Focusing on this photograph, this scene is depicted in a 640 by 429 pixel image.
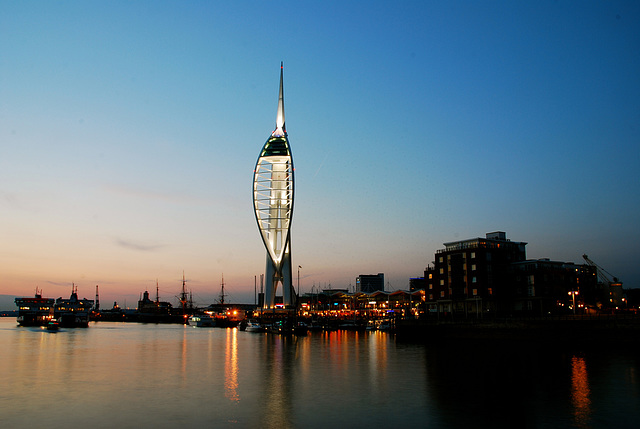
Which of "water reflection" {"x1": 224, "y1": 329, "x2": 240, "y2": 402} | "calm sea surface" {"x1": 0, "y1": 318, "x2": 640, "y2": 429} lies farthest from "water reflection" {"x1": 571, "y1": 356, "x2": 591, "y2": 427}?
"water reflection" {"x1": 224, "y1": 329, "x2": 240, "y2": 402}

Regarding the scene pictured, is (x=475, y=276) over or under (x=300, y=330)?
over

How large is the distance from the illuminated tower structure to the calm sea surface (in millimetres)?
89242

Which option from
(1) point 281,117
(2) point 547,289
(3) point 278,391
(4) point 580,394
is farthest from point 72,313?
(4) point 580,394

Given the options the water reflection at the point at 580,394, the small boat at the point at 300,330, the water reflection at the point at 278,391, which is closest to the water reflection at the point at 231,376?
the water reflection at the point at 278,391

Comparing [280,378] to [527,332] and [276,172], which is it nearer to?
[527,332]

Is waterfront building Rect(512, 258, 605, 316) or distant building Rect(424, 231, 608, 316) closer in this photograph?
waterfront building Rect(512, 258, 605, 316)

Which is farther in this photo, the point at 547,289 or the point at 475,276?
the point at 475,276

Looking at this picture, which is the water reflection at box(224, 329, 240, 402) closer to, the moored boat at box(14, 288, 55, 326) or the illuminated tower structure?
the illuminated tower structure

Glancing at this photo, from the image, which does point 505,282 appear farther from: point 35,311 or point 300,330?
point 35,311

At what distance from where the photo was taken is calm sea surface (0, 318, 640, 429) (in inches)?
902

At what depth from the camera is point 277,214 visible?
13888 cm

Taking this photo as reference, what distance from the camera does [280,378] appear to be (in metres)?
35.9

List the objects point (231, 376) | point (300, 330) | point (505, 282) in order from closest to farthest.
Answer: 1. point (231, 376)
2. point (505, 282)
3. point (300, 330)

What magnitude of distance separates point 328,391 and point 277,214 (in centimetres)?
10966
